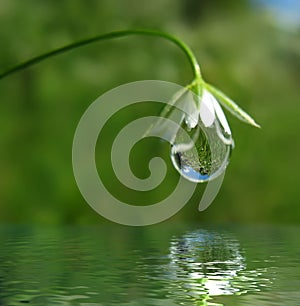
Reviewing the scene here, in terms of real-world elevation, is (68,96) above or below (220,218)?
above

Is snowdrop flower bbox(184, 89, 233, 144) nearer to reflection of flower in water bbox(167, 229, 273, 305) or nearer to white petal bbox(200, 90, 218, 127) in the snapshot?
white petal bbox(200, 90, 218, 127)

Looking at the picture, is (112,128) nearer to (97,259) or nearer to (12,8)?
(12,8)

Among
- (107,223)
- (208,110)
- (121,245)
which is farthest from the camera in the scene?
(107,223)

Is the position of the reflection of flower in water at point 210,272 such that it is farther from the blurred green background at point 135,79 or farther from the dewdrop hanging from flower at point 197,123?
the blurred green background at point 135,79

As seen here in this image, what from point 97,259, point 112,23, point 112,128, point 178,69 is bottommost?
point 97,259

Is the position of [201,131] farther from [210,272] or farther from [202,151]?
[210,272]

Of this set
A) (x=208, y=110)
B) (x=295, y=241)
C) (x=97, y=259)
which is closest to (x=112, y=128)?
(x=295, y=241)

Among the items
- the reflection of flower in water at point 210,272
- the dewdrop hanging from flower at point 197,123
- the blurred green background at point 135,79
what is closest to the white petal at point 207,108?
the dewdrop hanging from flower at point 197,123
